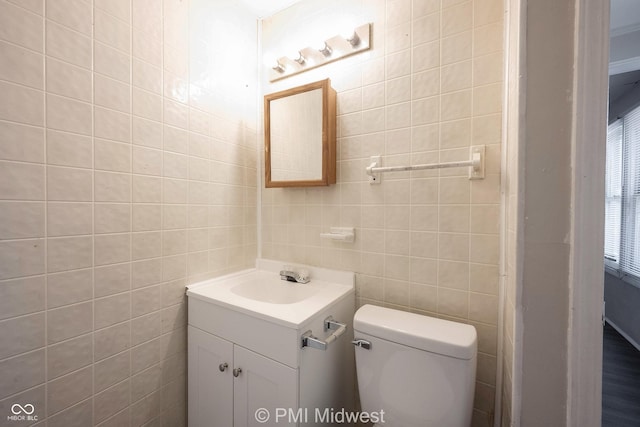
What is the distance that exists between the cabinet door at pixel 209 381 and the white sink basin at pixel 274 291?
0.26 meters

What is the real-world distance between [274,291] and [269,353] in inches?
18.4

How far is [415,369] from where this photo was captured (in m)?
0.88

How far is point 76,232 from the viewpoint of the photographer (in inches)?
34.5

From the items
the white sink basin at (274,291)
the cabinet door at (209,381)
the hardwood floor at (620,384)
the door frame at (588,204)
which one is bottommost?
the hardwood floor at (620,384)

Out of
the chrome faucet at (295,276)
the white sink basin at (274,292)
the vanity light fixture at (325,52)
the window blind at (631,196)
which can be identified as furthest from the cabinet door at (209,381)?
the window blind at (631,196)

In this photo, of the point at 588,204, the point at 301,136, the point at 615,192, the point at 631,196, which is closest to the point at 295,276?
the point at 301,136

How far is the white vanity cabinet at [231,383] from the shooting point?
2.95 feet

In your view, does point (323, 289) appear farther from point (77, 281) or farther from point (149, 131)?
point (149, 131)

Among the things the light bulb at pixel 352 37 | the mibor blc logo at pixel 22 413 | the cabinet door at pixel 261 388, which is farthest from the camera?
the light bulb at pixel 352 37

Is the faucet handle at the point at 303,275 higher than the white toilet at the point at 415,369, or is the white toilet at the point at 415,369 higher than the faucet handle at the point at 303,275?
the faucet handle at the point at 303,275

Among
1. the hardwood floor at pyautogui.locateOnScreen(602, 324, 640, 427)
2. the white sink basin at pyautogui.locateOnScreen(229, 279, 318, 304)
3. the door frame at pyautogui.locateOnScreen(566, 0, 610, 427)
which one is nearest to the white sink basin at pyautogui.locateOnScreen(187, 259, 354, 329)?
the white sink basin at pyautogui.locateOnScreen(229, 279, 318, 304)

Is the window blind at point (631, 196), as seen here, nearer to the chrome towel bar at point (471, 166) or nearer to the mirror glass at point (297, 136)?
the chrome towel bar at point (471, 166)

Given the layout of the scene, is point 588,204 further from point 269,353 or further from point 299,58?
point 299,58

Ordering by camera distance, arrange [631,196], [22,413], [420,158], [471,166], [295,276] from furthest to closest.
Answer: [631,196], [295,276], [420,158], [471,166], [22,413]
